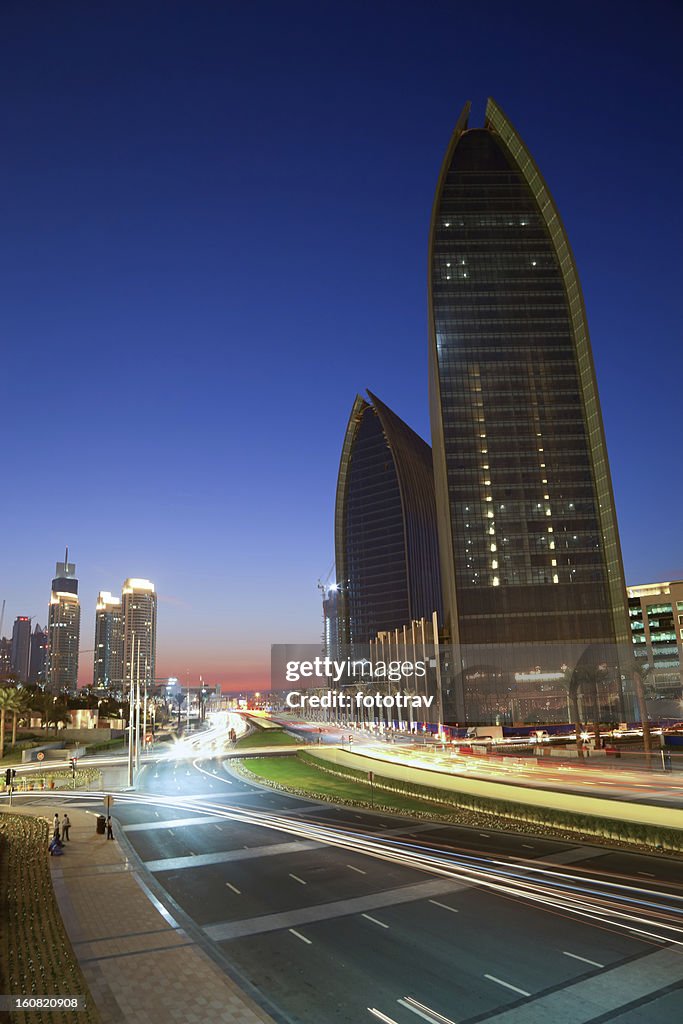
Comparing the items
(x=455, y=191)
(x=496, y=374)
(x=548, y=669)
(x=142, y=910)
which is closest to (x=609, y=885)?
(x=142, y=910)

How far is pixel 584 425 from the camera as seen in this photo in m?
141

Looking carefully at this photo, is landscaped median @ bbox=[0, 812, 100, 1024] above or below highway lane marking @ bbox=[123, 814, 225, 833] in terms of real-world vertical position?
above

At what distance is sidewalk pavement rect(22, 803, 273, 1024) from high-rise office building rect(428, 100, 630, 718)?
109209mm

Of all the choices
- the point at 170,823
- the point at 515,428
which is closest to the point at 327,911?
the point at 170,823

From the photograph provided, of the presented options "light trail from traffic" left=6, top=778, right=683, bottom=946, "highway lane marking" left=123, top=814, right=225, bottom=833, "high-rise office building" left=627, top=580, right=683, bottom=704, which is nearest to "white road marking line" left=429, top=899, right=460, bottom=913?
"light trail from traffic" left=6, top=778, right=683, bottom=946

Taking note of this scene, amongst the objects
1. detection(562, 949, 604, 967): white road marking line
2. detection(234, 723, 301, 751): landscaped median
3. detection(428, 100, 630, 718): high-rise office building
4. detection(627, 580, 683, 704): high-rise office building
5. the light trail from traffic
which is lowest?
detection(234, 723, 301, 751): landscaped median

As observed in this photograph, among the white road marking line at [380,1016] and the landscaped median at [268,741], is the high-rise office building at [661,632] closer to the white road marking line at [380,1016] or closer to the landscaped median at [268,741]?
the landscaped median at [268,741]

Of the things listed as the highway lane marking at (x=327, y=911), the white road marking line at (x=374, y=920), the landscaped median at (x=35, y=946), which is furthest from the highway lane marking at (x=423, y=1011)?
the landscaped median at (x=35, y=946)

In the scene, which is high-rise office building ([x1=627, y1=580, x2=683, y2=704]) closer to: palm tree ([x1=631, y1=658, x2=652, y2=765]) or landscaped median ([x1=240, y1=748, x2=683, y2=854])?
palm tree ([x1=631, y1=658, x2=652, y2=765])

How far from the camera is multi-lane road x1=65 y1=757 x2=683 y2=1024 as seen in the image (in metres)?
15.0

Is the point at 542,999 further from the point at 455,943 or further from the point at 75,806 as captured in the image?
the point at 75,806

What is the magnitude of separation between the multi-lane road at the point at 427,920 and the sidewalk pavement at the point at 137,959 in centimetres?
82

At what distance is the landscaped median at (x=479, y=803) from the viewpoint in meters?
29.6

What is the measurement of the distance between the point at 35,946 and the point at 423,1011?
10420 millimetres
